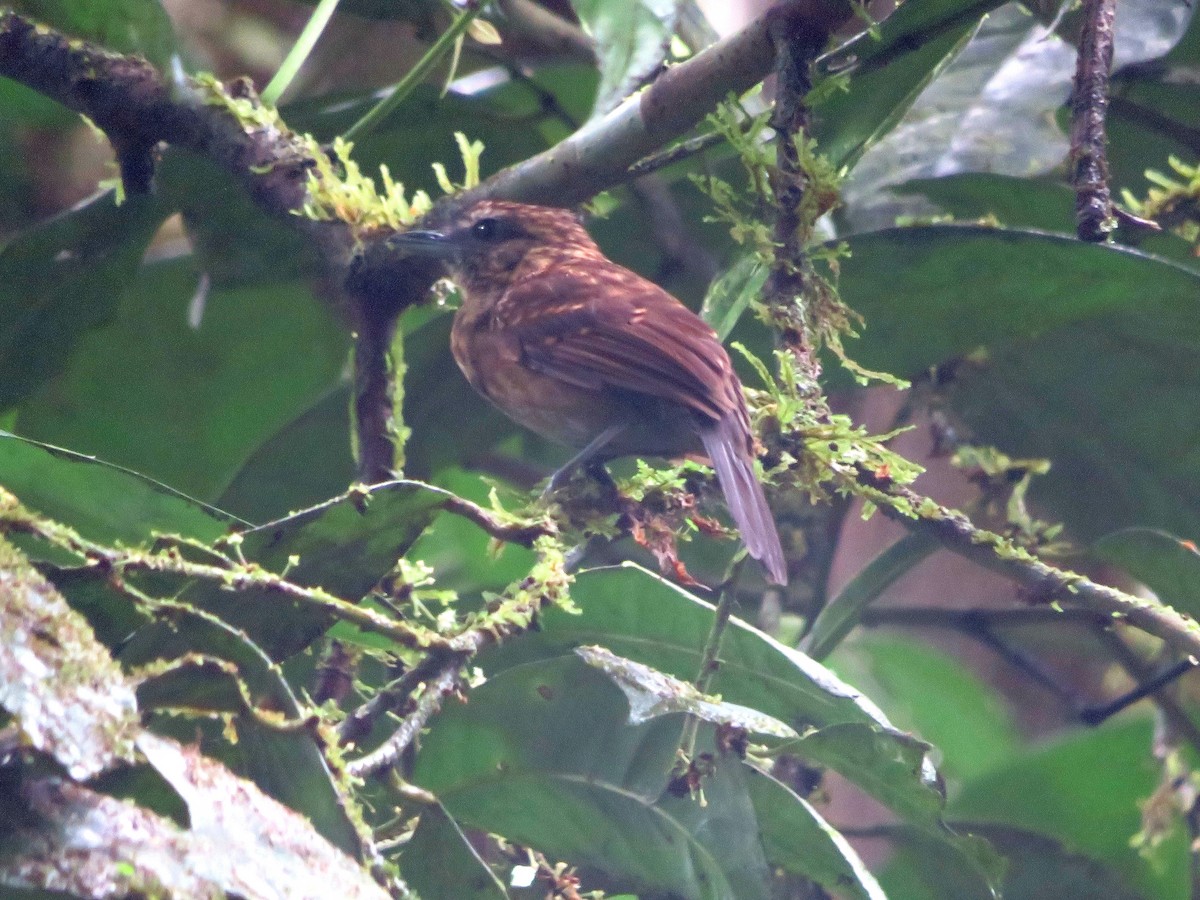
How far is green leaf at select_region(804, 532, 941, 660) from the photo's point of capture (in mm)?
2170

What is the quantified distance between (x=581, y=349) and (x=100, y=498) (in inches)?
50.9

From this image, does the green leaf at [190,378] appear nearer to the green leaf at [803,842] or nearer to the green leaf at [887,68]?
the green leaf at [887,68]

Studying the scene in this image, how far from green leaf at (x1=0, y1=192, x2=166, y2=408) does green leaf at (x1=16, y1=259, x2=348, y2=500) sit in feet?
0.30

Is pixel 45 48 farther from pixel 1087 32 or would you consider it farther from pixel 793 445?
pixel 1087 32

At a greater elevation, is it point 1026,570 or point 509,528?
point 509,528

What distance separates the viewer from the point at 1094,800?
104 inches

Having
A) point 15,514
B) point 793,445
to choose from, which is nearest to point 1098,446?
point 793,445

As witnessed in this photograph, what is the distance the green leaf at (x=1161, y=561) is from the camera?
1.99 metres

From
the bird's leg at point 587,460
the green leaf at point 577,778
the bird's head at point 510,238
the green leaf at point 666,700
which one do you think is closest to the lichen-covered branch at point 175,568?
the green leaf at point 666,700

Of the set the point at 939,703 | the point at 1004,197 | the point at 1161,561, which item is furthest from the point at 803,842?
the point at 939,703

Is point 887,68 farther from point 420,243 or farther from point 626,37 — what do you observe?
point 420,243

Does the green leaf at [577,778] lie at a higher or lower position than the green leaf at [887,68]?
lower

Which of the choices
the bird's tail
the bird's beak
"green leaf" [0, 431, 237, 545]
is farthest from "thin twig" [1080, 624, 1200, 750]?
"green leaf" [0, 431, 237, 545]

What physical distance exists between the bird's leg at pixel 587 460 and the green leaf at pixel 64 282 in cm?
92
